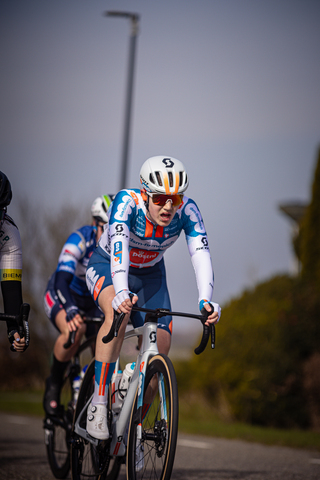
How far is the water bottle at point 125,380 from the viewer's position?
4.30m

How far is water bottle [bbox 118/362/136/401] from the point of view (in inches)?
Answer: 169

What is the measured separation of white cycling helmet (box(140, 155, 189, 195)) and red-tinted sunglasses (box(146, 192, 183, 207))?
48 mm

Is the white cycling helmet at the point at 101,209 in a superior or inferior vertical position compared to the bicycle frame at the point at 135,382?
superior

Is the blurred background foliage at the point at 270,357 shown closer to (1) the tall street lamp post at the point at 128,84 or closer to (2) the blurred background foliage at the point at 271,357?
(2) the blurred background foliage at the point at 271,357

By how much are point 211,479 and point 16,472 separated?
1774mm

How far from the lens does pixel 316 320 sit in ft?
33.5

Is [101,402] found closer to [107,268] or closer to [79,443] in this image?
[79,443]

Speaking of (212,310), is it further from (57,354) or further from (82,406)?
(57,354)

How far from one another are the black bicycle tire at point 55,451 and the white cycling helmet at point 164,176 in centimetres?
257

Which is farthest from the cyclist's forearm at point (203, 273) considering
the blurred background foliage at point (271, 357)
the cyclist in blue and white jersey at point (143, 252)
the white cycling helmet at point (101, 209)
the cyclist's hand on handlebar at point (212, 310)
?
the blurred background foliage at point (271, 357)

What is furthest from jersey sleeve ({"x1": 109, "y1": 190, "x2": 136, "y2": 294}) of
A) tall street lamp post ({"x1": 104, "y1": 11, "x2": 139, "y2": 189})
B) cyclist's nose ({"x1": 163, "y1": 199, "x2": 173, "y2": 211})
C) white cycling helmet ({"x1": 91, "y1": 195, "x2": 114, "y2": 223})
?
tall street lamp post ({"x1": 104, "y1": 11, "x2": 139, "y2": 189})

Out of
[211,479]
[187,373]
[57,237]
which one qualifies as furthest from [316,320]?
[57,237]

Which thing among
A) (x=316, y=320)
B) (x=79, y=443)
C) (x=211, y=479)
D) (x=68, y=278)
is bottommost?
(x=316, y=320)

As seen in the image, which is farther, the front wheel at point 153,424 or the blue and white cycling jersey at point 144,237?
the blue and white cycling jersey at point 144,237
